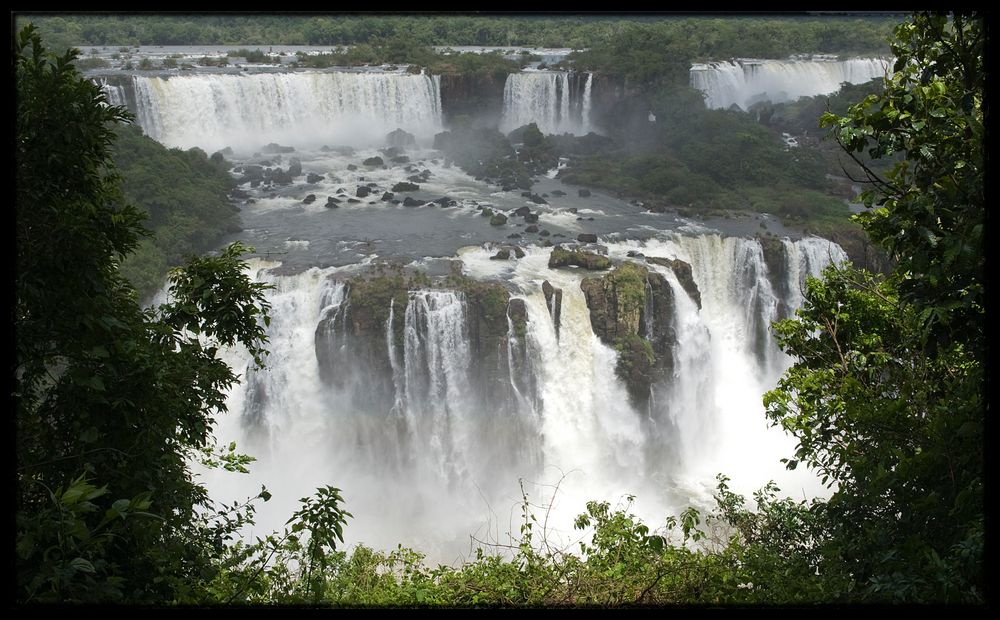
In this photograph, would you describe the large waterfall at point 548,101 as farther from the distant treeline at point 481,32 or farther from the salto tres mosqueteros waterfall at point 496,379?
the salto tres mosqueteros waterfall at point 496,379

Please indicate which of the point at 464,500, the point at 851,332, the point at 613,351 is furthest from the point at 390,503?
the point at 851,332

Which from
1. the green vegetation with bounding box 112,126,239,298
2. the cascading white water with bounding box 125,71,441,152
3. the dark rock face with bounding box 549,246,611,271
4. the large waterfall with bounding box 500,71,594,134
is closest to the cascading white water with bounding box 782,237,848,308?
the dark rock face with bounding box 549,246,611,271

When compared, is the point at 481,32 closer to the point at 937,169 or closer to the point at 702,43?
the point at 702,43

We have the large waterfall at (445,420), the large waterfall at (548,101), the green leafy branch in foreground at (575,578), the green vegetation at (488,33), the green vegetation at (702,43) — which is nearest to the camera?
the green leafy branch in foreground at (575,578)

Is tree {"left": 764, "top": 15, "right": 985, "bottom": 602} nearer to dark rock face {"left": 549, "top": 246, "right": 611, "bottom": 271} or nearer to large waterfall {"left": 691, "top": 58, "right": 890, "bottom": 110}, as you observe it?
dark rock face {"left": 549, "top": 246, "right": 611, "bottom": 271}

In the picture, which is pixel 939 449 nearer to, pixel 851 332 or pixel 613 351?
pixel 851 332

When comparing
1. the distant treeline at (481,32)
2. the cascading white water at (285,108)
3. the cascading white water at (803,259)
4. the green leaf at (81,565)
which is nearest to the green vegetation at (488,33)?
the distant treeline at (481,32)
